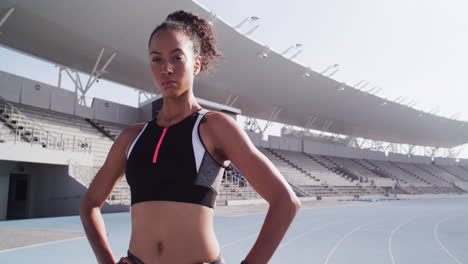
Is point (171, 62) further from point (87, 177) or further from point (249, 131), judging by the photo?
point (249, 131)

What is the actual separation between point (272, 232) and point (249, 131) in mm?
26723

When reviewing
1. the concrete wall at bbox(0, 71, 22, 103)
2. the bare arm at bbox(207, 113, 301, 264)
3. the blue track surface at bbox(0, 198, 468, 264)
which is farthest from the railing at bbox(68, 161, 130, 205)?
the bare arm at bbox(207, 113, 301, 264)

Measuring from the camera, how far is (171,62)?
123cm

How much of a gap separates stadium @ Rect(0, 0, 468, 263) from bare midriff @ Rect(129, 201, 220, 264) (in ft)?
14.0

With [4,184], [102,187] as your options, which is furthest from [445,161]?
[102,187]

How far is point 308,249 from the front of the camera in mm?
6051

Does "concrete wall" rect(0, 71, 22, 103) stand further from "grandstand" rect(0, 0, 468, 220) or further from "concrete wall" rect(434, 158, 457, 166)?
"concrete wall" rect(434, 158, 457, 166)

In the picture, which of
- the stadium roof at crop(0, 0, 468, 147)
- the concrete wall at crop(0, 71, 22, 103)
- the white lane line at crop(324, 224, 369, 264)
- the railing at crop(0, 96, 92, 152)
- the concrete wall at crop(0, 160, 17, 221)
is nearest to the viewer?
the white lane line at crop(324, 224, 369, 264)

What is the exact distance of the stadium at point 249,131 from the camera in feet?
22.4

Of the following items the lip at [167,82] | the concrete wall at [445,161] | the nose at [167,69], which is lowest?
the lip at [167,82]

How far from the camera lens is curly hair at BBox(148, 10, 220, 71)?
1312 mm

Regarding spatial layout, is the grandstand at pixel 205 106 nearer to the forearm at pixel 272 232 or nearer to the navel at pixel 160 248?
the navel at pixel 160 248

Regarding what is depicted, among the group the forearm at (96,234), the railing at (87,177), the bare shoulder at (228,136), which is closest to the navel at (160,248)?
the forearm at (96,234)

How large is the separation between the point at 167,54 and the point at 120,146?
464 mm
